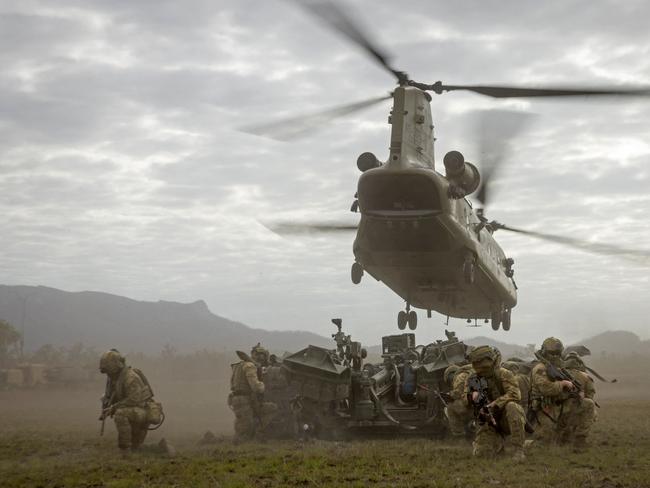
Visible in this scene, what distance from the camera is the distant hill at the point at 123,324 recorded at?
140 m

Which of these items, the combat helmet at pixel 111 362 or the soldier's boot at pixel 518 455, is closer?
the soldier's boot at pixel 518 455

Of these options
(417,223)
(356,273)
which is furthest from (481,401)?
(356,273)

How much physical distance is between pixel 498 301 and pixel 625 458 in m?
10.4

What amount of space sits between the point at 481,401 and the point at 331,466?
7.82ft

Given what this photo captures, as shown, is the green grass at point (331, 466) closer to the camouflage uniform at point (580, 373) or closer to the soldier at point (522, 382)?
the camouflage uniform at point (580, 373)

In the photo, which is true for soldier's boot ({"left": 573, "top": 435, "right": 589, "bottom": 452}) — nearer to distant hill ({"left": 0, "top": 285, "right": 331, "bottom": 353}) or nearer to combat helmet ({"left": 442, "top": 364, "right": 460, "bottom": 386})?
combat helmet ({"left": 442, "top": 364, "right": 460, "bottom": 386})

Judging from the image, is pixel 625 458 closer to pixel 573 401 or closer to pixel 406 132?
pixel 573 401

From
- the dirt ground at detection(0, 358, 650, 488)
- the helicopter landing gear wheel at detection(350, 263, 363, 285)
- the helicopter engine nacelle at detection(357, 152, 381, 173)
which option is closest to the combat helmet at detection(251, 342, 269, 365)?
the dirt ground at detection(0, 358, 650, 488)

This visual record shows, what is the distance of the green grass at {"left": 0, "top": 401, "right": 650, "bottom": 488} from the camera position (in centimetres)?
984

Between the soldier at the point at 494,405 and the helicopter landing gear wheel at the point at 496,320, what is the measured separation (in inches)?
471

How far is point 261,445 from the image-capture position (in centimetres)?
1479

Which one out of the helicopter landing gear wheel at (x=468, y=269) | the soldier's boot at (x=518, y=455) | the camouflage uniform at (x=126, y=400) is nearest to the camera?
the soldier's boot at (x=518, y=455)

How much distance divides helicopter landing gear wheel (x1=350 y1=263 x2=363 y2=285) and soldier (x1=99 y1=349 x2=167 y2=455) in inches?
251

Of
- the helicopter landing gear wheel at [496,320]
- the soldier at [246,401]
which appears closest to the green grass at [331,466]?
the soldier at [246,401]
